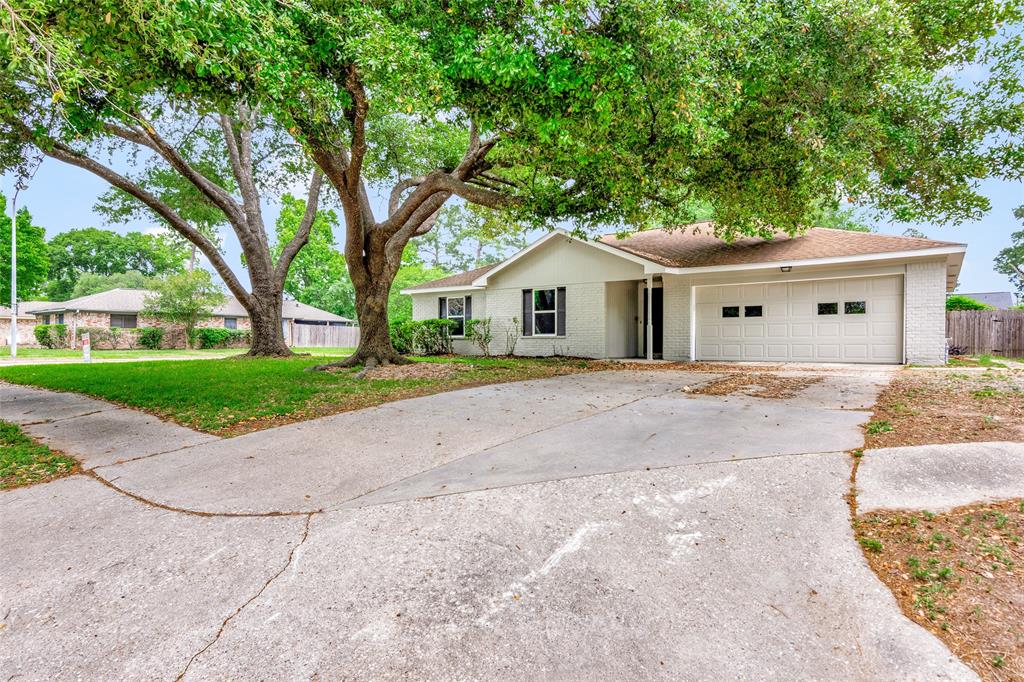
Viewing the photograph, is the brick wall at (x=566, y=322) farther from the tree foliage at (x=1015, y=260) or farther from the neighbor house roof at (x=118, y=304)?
the tree foliage at (x=1015, y=260)

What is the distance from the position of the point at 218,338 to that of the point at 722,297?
93.2 feet

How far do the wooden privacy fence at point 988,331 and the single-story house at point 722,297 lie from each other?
319cm

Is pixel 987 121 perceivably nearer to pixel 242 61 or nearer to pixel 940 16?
pixel 940 16

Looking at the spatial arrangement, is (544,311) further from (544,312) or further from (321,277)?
(321,277)

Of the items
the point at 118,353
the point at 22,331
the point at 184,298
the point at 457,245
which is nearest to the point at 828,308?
the point at 118,353

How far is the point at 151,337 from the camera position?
93.6ft

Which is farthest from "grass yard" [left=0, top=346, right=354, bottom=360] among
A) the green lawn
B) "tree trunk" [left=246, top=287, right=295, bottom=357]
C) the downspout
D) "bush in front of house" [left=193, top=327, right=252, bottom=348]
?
the downspout

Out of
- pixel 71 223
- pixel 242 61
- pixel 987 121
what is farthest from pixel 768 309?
pixel 71 223

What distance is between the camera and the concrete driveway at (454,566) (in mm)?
2008

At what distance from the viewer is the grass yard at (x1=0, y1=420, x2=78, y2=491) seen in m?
4.29

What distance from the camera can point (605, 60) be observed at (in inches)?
224

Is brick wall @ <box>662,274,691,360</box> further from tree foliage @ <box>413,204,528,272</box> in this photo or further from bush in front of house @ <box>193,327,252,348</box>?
bush in front of house @ <box>193,327,252,348</box>

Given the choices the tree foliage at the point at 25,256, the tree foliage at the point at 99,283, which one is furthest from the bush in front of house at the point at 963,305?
the tree foliage at the point at 99,283

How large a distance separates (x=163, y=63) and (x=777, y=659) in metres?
8.07
